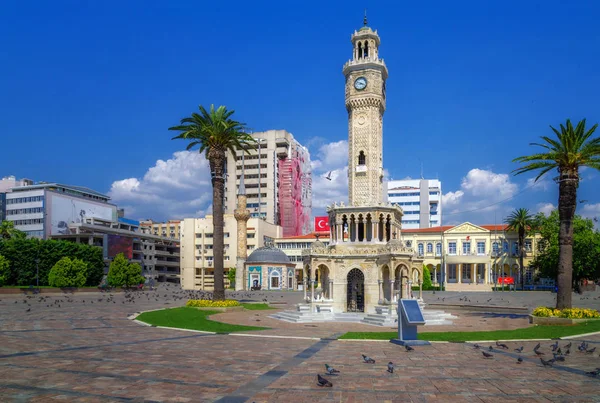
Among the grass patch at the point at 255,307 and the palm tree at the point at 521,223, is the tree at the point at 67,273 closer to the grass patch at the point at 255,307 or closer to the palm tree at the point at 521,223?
the grass patch at the point at 255,307

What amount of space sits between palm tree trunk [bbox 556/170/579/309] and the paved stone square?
9.58 metres

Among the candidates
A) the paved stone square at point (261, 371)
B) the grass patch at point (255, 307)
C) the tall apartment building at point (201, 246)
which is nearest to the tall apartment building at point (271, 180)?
the tall apartment building at point (201, 246)

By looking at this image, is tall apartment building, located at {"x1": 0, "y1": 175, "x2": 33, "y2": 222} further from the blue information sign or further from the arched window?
the blue information sign

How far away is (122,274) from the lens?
8238 cm

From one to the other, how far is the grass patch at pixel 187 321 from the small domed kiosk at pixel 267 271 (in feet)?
185

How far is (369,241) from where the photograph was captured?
43.2m

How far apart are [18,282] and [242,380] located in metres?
75.7

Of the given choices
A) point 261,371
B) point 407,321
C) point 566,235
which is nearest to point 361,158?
point 566,235

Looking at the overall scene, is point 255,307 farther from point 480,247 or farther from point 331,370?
point 480,247

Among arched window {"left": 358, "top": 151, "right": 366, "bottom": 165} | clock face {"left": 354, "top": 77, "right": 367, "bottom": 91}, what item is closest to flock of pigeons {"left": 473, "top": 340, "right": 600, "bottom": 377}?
arched window {"left": 358, "top": 151, "right": 366, "bottom": 165}

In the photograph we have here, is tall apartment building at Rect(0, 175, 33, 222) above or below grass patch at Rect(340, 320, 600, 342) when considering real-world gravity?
above

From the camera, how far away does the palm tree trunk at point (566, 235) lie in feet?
111

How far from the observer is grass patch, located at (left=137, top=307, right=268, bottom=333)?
3012 centimetres

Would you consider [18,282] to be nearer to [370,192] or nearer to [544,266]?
[370,192]
